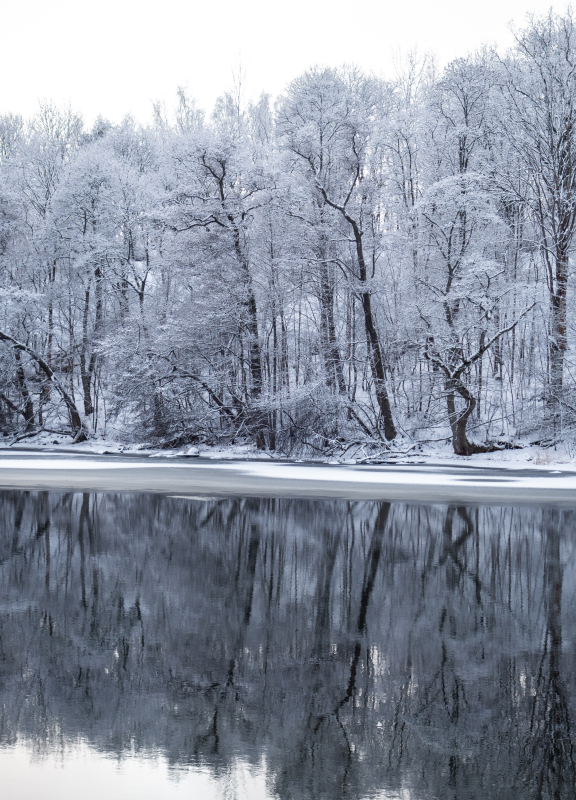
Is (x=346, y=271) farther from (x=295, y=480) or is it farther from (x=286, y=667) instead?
(x=286, y=667)

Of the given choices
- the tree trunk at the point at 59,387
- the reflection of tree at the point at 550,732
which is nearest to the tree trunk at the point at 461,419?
the tree trunk at the point at 59,387

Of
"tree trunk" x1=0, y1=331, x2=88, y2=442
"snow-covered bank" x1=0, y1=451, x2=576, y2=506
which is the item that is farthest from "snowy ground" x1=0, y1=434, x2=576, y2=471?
"tree trunk" x1=0, y1=331, x2=88, y2=442

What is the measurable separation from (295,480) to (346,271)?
46.3ft

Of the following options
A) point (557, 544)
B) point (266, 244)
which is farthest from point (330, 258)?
point (557, 544)

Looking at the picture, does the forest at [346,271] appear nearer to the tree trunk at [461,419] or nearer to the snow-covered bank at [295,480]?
the tree trunk at [461,419]

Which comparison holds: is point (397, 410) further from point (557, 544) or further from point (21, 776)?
point (21, 776)

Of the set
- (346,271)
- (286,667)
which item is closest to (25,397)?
(346,271)

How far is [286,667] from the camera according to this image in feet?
17.9

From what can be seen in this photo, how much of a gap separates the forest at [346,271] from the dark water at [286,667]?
737 inches

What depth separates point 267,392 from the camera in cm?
3073

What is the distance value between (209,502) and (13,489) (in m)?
4.59

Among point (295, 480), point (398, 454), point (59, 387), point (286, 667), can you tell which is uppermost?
point (59, 387)

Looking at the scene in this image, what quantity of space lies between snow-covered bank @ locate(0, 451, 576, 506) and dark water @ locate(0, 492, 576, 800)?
20.9ft

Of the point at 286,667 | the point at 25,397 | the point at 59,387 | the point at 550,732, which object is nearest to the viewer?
the point at 550,732
